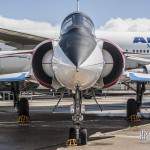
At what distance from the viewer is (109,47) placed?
9.85 metres

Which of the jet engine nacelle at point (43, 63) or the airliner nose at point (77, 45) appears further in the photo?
the jet engine nacelle at point (43, 63)

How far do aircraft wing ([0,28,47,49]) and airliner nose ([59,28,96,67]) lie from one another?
1945 centimetres

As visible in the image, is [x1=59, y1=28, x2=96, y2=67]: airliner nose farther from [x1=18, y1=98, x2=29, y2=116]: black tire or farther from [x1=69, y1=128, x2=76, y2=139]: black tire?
[x1=18, y1=98, x2=29, y2=116]: black tire

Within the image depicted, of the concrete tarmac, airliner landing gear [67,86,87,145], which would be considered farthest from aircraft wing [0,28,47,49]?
airliner landing gear [67,86,87,145]

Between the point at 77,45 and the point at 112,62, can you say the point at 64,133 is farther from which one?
the point at 77,45

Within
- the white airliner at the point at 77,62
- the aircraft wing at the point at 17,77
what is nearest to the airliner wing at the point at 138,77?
the white airliner at the point at 77,62

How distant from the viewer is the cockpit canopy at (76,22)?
32.5ft

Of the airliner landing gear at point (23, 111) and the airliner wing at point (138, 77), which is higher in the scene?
the airliner wing at point (138, 77)

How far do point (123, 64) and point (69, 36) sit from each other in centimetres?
144

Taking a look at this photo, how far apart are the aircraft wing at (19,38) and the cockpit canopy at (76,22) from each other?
59.8 feet

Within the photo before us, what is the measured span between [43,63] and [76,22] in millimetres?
1228

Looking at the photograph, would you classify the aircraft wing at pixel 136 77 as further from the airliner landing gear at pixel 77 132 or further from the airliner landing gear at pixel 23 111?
the airliner landing gear at pixel 23 111

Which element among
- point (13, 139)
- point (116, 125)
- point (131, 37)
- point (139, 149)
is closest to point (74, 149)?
point (139, 149)

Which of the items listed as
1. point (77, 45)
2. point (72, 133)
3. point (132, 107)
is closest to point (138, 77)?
point (132, 107)
